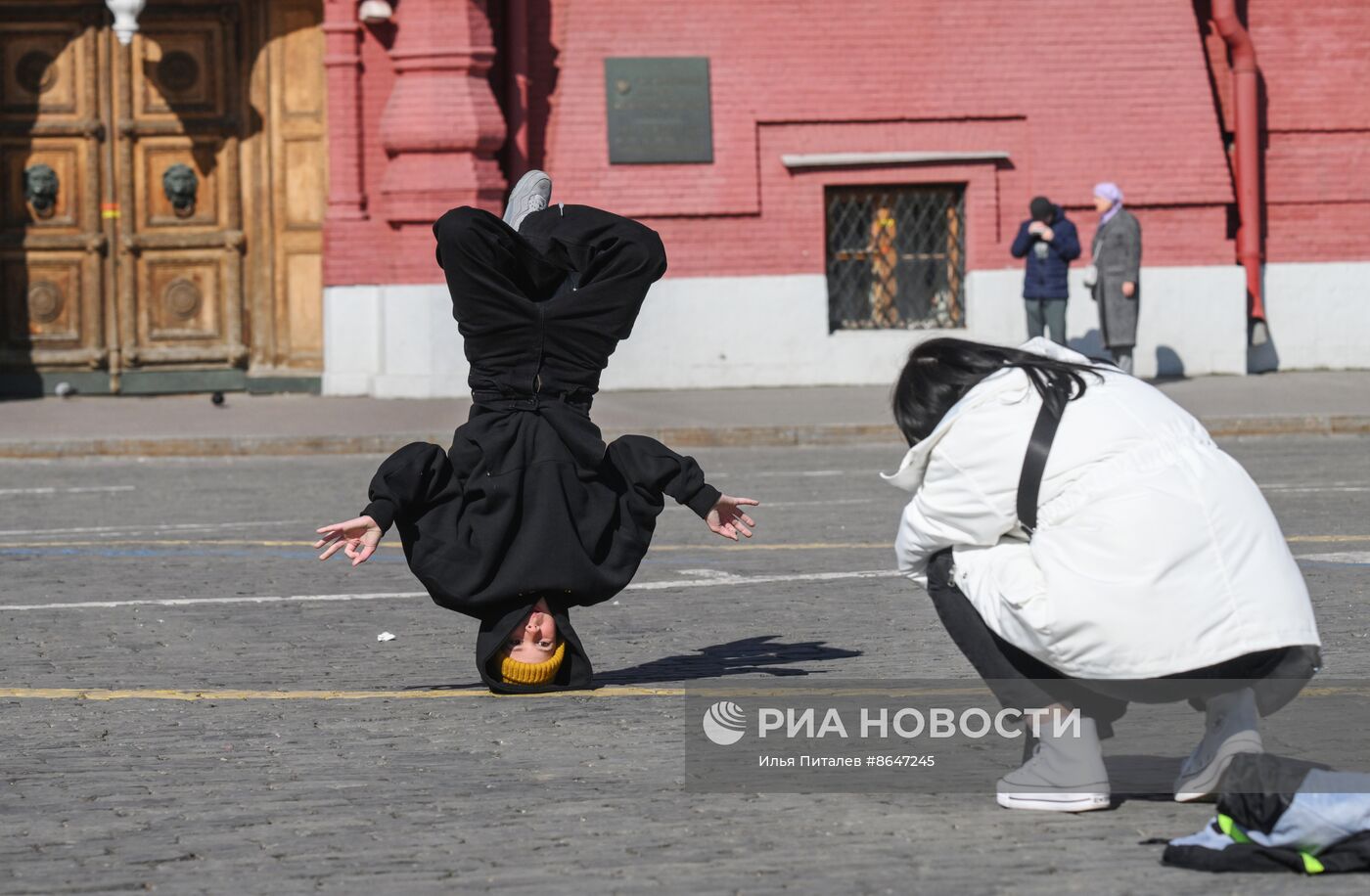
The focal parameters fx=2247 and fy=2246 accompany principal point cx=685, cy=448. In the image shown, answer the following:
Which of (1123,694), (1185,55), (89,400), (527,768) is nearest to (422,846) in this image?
(527,768)

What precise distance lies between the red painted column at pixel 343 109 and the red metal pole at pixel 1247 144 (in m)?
8.61

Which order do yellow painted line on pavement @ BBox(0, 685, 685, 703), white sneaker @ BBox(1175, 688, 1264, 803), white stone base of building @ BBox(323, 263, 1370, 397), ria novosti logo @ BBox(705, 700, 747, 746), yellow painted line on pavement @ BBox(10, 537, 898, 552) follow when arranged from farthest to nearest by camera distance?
white stone base of building @ BBox(323, 263, 1370, 397) < yellow painted line on pavement @ BBox(10, 537, 898, 552) < yellow painted line on pavement @ BBox(0, 685, 685, 703) < ria novosti logo @ BBox(705, 700, 747, 746) < white sneaker @ BBox(1175, 688, 1264, 803)

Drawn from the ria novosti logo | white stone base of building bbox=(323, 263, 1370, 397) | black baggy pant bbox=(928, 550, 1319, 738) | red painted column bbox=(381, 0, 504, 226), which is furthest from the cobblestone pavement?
red painted column bbox=(381, 0, 504, 226)

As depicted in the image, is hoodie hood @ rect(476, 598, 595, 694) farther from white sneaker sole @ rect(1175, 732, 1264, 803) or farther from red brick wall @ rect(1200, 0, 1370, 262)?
red brick wall @ rect(1200, 0, 1370, 262)

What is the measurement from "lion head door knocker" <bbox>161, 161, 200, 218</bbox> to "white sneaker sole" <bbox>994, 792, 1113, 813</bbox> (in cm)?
1779

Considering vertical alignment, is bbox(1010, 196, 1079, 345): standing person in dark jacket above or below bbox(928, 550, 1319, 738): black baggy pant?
above

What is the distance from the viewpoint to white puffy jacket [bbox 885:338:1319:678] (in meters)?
4.88

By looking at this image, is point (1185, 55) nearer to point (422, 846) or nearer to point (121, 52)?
point (121, 52)

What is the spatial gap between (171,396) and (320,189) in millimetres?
2512

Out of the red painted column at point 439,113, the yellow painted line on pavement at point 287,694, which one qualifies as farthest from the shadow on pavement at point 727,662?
the red painted column at point 439,113

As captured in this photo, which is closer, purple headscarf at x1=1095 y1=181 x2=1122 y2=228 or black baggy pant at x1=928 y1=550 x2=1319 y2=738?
black baggy pant at x1=928 y1=550 x2=1319 y2=738

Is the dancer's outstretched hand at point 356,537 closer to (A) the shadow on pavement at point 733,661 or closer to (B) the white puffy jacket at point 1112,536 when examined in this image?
(A) the shadow on pavement at point 733,661

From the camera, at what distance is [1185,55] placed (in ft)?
73.6

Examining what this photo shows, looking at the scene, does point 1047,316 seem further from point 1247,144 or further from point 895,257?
point 1247,144
